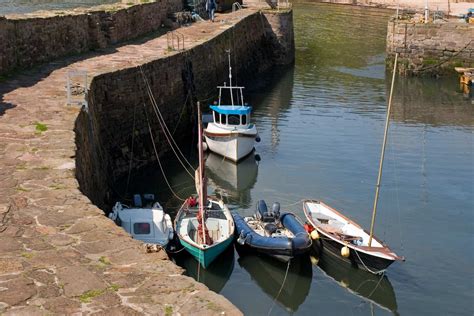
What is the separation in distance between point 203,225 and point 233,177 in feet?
24.8

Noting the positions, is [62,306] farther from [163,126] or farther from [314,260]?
[163,126]

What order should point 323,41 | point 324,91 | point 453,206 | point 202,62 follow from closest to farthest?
point 453,206
point 202,62
point 324,91
point 323,41

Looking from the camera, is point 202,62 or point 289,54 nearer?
point 202,62

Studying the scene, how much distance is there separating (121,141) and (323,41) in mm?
30169

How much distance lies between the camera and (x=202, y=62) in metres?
29.5

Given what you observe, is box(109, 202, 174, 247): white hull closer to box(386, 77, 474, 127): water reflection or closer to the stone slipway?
the stone slipway

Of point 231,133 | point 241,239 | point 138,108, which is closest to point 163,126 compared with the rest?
point 138,108

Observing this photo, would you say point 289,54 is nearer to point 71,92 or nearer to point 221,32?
point 221,32

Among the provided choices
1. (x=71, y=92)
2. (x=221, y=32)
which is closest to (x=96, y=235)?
(x=71, y=92)

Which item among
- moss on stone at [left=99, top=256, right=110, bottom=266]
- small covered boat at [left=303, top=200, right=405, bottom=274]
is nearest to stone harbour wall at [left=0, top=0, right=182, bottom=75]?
small covered boat at [left=303, top=200, right=405, bottom=274]

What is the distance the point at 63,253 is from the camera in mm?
9156

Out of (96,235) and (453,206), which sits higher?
(96,235)

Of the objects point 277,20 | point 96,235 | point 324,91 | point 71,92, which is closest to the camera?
point 96,235

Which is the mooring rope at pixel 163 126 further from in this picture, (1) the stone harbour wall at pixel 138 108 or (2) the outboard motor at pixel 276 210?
(2) the outboard motor at pixel 276 210
